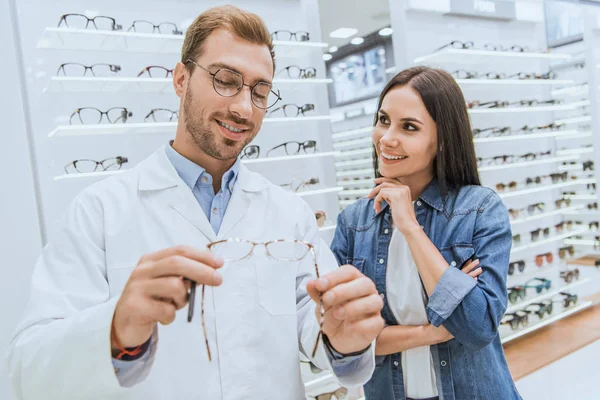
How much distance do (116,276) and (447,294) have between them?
3.34ft

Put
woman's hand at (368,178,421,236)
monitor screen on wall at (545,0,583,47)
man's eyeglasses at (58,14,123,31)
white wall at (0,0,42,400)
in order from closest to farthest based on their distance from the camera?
woman's hand at (368,178,421,236), white wall at (0,0,42,400), man's eyeglasses at (58,14,123,31), monitor screen on wall at (545,0,583,47)

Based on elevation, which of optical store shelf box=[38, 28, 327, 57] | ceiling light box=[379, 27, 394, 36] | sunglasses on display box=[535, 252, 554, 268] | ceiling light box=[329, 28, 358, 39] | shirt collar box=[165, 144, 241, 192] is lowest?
sunglasses on display box=[535, 252, 554, 268]

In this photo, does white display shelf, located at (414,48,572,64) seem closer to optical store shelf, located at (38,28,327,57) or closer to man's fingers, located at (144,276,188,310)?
optical store shelf, located at (38,28,327,57)

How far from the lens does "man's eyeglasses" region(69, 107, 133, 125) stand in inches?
129

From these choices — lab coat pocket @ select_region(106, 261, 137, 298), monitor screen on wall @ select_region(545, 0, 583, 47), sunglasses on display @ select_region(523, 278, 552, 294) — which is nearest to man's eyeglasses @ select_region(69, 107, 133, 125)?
lab coat pocket @ select_region(106, 261, 137, 298)

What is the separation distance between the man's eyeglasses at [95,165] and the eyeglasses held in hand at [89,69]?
0.62 m

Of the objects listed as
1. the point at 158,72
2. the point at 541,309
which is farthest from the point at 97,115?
the point at 541,309

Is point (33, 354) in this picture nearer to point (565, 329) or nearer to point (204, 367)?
point (204, 367)

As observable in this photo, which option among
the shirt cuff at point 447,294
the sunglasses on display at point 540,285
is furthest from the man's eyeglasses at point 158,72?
the sunglasses on display at point 540,285

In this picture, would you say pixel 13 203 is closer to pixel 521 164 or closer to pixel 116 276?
pixel 116 276

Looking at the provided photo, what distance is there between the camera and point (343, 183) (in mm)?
7930

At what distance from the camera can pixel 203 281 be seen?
81 cm

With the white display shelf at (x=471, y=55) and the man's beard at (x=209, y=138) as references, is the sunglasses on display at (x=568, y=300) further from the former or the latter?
the man's beard at (x=209, y=138)

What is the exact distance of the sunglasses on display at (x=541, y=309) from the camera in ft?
16.5
